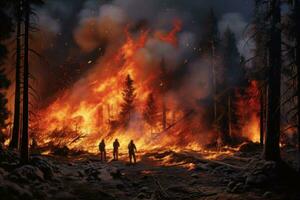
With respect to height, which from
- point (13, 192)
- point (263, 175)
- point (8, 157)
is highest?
point (8, 157)

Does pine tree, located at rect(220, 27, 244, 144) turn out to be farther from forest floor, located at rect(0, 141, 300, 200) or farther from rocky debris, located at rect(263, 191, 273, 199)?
rocky debris, located at rect(263, 191, 273, 199)

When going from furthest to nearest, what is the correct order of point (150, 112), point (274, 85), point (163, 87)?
point (163, 87), point (150, 112), point (274, 85)

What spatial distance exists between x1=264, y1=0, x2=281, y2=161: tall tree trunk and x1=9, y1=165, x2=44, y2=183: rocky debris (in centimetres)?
1082

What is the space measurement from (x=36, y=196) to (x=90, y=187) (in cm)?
372

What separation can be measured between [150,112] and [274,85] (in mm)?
45202

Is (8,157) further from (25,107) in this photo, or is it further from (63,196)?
(63,196)

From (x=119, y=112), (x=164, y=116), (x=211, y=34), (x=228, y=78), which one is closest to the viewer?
(x=211, y=34)

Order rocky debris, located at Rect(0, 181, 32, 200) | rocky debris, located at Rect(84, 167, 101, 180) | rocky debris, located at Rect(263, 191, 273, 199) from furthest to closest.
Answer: rocky debris, located at Rect(84, 167, 101, 180)
rocky debris, located at Rect(263, 191, 273, 199)
rocky debris, located at Rect(0, 181, 32, 200)

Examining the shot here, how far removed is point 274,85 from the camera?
14797 mm

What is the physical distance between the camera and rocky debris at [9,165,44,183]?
1331 centimetres

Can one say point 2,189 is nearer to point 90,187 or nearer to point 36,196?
point 36,196

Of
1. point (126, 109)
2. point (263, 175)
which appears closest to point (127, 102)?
point (126, 109)

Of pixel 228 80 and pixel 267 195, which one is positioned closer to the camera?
pixel 267 195

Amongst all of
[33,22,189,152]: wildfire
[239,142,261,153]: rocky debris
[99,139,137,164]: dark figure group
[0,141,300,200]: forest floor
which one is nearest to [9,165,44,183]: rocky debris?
[0,141,300,200]: forest floor
